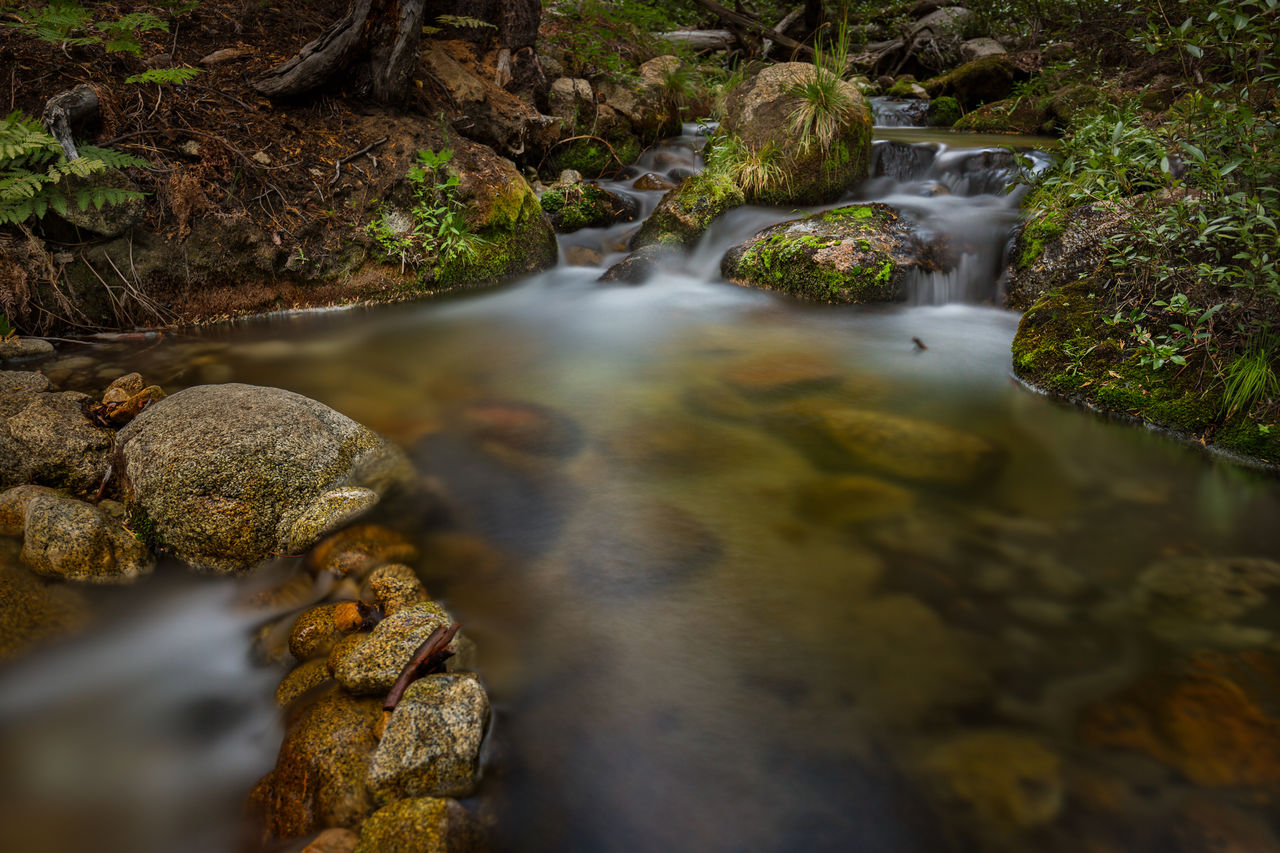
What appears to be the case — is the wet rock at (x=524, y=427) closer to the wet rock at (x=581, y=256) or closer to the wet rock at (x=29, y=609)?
the wet rock at (x=29, y=609)

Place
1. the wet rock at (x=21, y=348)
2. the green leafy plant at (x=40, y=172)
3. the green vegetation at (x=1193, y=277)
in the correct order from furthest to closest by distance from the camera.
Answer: the wet rock at (x=21, y=348), the green leafy plant at (x=40, y=172), the green vegetation at (x=1193, y=277)

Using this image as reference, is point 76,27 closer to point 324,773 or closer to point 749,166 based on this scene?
point 749,166

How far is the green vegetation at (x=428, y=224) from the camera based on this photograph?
23.1 feet

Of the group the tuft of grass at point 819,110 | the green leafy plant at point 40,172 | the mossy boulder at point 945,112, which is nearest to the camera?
the green leafy plant at point 40,172

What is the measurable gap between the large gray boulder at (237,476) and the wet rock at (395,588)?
0.47 m

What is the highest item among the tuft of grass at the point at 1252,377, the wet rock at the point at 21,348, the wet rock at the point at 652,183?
the wet rock at the point at 652,183

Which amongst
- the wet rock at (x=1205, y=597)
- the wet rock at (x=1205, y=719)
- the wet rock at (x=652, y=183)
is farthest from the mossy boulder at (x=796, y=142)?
the wet rock at (x=1205, y=719)

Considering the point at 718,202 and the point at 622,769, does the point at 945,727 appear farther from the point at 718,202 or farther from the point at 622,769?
the point at 718,202

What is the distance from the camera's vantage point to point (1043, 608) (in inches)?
119

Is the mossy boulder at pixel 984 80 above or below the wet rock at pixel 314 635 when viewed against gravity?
above

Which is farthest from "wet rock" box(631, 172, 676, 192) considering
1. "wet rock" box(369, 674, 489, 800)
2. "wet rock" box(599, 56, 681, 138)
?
"wet rock" box(369, 674, 489, 800)

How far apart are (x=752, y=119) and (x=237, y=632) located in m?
8.64

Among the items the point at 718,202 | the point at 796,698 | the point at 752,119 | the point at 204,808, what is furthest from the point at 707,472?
the point at 752,119

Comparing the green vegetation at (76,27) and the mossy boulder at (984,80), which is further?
the mossy boulder at (984,80)
